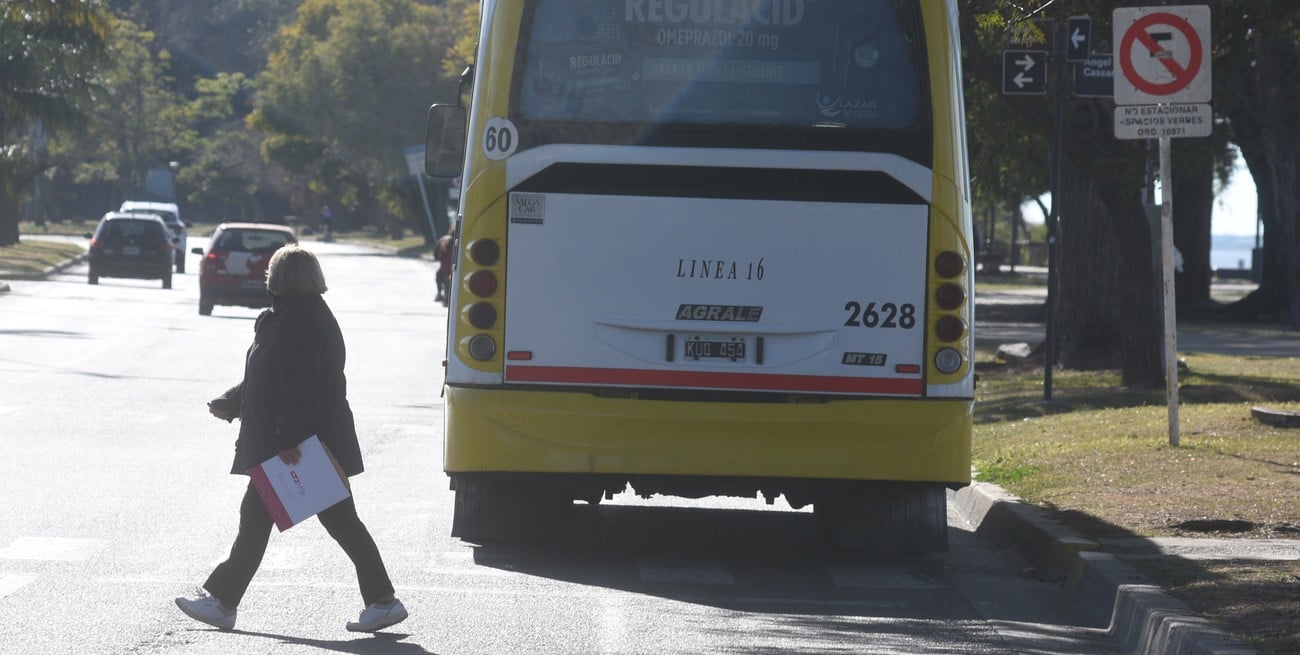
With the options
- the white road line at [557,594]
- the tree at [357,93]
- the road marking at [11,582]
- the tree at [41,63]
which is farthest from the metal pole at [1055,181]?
the tree at [357,93]

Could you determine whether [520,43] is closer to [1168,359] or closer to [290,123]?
[1168,359]

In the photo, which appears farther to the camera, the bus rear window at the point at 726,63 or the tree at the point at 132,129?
the tree at the point at 132,129

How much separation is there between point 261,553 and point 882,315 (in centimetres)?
311

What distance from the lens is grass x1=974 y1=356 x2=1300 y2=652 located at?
803 cm

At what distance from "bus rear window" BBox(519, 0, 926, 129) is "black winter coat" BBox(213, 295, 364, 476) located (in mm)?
1960

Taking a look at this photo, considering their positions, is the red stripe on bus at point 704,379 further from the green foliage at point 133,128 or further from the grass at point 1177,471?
the green foliage at point 133,128

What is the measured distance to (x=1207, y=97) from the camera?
12758 mm

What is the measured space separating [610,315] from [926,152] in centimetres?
166

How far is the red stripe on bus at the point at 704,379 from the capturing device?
29.6 ft

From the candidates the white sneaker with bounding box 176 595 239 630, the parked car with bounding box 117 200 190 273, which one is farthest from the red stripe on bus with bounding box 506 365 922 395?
the parked car with bounding box 117 200 190 273

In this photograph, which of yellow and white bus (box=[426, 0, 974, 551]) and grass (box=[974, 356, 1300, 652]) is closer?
grass (box=[974, 356, 1300, 652])

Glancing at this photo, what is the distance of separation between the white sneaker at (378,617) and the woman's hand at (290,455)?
2.06 ft

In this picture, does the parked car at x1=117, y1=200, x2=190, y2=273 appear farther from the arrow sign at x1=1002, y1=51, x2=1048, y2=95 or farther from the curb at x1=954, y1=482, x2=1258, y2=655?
the curb at x1=954, y1=482, x2=1258, y2=655

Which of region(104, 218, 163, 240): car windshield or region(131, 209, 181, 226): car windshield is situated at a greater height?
region(131, 209, 181, 226): car windshield
